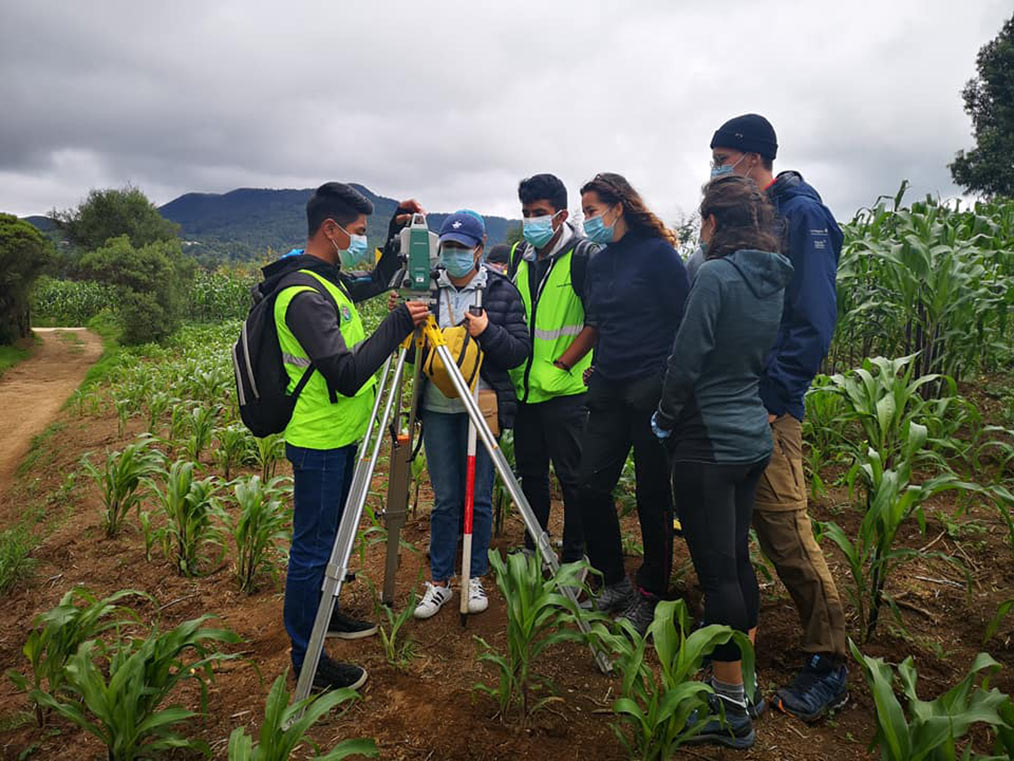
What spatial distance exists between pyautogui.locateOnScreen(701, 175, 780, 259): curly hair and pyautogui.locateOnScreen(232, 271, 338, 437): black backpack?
1.31 metres

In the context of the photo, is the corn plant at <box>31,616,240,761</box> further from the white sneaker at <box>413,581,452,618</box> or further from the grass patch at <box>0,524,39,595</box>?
the grass patch at <box>0,524,39,595</box>

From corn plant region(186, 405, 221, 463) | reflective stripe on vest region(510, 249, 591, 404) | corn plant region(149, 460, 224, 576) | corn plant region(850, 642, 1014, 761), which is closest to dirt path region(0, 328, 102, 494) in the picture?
corn plant region(186, 405, 221, 463)

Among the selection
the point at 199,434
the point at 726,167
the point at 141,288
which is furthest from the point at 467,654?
the point at 141,288

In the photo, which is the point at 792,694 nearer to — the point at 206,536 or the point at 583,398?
the point at 583,398

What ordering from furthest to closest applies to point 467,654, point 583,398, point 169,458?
1. point 169,458
2. point 583,398
3. point 467,654

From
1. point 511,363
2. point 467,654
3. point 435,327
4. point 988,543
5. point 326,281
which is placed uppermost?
point 326,281

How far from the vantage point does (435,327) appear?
2.28m

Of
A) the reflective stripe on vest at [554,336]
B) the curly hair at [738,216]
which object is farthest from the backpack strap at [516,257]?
the curly hair at [738,216]

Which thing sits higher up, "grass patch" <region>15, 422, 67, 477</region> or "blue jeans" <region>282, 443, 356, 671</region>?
"blue jeans" <region>282, 443, 356, 671</region>

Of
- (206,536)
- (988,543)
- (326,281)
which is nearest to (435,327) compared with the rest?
(326,281)

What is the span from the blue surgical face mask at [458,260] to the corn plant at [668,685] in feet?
5.31

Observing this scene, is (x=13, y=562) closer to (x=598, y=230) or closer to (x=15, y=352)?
(x=598, y=230)

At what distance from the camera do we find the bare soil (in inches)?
77.5

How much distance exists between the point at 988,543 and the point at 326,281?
3474mm
